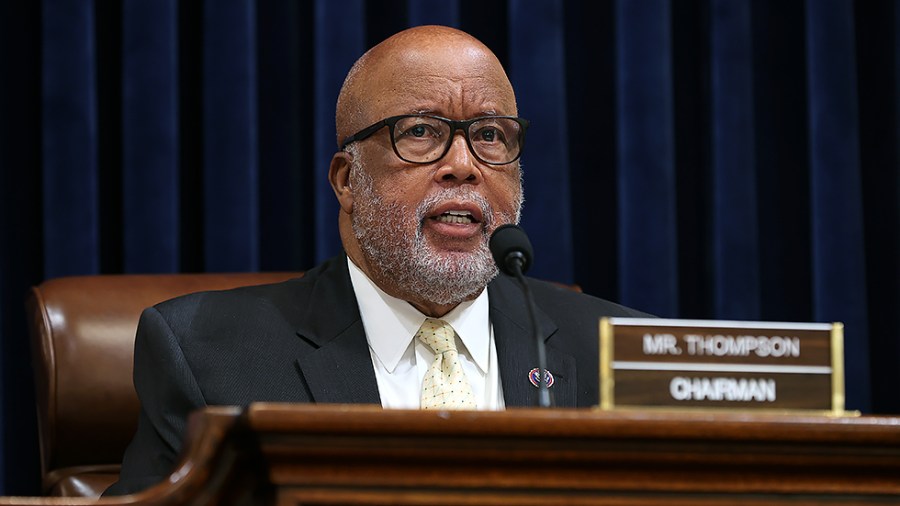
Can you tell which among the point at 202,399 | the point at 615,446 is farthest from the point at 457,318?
Result: the point at 615,446

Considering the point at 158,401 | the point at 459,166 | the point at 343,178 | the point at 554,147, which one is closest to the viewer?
the point at 158,401

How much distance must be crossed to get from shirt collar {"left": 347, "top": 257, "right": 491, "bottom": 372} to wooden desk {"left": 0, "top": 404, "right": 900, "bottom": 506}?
85 cm

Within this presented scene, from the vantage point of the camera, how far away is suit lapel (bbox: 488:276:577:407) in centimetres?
162

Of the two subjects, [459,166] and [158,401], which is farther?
[459,166]

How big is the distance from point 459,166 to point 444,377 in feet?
1.02

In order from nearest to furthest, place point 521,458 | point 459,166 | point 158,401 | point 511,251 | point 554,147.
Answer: point 521,458
point 511,251
point 158,401
point 459,166
point 554,147

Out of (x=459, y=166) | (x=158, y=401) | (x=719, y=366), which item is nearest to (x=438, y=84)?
(x=459, y=166)

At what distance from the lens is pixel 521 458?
0.78 meters

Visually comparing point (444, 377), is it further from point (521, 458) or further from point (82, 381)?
point (521, 458)

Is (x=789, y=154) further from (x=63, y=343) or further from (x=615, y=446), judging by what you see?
(x=615, y=446)

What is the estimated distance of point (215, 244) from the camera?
7.30 ft

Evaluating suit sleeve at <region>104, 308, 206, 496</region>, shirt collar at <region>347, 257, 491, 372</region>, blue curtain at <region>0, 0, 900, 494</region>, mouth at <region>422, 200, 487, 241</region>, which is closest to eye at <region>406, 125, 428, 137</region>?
mouth at <region>422, 200, 487, 241</region>

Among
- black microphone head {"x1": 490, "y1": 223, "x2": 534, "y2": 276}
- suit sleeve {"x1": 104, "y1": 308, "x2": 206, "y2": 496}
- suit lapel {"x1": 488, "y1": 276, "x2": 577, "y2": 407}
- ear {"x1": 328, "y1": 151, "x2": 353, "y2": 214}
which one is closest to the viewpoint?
black microphone head {"x1": 490, "y1": 223, "x2": 534, "y2": 276}

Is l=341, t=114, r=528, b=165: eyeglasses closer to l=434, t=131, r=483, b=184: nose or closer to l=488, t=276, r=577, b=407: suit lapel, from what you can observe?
l=434, t=131, r=483, b=184: nose
